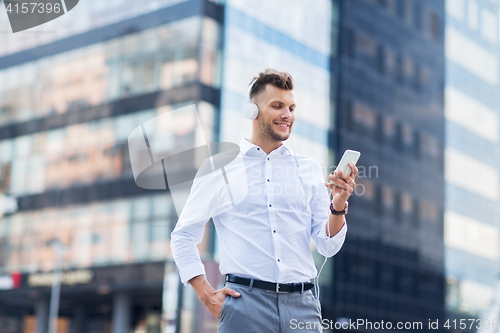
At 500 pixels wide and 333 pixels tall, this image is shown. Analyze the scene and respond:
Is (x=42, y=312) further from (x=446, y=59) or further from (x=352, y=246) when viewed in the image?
(x=446, y=59)

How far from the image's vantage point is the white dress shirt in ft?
9.91

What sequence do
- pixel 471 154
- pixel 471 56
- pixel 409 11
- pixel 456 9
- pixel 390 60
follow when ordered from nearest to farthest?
1. pixel 390 60
2. pixel 409 11
3. pixel 456 9
4. pixel 471 56
5. pixel 471 154

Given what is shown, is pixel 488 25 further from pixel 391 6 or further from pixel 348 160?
pixel 348 160

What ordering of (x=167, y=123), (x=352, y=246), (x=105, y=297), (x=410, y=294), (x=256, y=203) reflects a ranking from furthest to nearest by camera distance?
(x=410, y=294) < (x=352, y=246) < (x=105, y=297) < (x=167, y=123) < (x=256, y=203)

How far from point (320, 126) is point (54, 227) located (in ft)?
48.1

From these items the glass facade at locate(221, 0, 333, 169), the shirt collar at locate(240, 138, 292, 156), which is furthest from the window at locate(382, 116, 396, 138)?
the shirt collar at locate(240, 138, 292, 156)

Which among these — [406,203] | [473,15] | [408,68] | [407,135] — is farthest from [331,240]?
[473,15]

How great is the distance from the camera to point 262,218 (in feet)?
10.1

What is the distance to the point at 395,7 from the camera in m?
40.0

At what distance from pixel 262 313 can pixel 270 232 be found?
0.38 m

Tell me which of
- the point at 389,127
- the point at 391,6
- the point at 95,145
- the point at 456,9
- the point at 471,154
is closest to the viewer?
the point at 95,145

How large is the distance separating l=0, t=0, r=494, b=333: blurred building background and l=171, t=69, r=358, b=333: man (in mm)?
16952

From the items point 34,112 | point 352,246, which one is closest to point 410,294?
point 352,246

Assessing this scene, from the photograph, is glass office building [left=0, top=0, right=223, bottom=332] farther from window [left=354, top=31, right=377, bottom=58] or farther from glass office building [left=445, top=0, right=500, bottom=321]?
glass office building [left=445, top=0, right=500, bottom=321]
